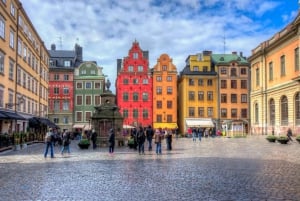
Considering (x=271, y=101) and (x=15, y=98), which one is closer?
(x=15, y=98)

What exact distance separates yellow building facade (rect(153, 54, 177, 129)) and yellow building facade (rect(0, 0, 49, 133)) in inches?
909

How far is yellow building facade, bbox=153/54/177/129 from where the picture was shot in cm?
7456

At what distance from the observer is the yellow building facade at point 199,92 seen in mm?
74812

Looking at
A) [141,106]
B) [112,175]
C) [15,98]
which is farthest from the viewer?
[141,106]

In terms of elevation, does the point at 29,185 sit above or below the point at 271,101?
below

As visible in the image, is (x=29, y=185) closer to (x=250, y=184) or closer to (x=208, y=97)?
(x=250, y=184)

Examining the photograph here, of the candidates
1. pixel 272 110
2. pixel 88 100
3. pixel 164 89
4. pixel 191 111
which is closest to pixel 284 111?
A: pixel 272 110

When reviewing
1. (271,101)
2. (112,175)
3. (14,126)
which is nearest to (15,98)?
(14,126)

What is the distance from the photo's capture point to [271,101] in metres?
52.7

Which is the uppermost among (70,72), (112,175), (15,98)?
(70,72)

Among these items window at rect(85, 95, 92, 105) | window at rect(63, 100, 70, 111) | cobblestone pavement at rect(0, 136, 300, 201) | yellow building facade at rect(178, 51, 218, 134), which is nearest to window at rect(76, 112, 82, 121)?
window at rect(63, 100, 70, 111)

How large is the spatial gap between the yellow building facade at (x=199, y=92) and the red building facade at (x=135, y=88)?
277 inches

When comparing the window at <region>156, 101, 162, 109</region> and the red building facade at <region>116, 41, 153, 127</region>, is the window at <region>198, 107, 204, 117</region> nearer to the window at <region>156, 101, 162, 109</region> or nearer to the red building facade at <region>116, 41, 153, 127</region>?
the window at <region>156, 101, 162, 109</region>

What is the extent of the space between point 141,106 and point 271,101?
2895cm
